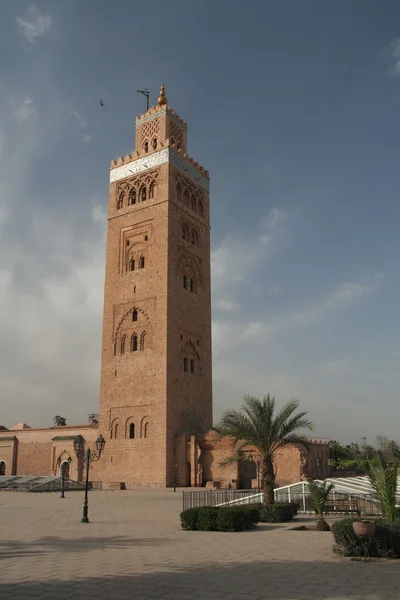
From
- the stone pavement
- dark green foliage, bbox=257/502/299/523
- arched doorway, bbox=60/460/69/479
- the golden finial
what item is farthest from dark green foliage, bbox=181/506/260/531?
the golden finial

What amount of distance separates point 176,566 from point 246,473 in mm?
22370

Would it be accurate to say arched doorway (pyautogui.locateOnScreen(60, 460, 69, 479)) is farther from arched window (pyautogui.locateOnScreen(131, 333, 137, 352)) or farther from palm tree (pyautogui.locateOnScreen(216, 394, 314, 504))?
palm tree (pyautogui.locateOnScreen(216, 394, 314, 504))

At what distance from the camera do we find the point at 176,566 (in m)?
7.66

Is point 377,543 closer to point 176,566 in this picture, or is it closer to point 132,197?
point 176,566

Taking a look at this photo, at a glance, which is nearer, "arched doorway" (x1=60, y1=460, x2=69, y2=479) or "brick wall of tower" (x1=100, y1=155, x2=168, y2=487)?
"brick wall of tower" (x1=100, y1=155, x2=168, y2=487)

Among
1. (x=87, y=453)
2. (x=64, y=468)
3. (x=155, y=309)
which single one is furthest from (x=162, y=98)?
(x=87, y=453)

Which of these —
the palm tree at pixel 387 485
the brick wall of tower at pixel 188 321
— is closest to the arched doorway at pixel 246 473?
the brick wall of tower at pixel 188 321

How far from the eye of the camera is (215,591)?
6.13m

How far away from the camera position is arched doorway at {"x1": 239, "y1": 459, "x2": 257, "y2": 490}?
93.0 ft

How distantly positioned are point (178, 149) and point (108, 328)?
13.8 meters

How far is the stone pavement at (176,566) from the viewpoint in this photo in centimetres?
609

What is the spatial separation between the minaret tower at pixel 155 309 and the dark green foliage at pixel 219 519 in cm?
1711

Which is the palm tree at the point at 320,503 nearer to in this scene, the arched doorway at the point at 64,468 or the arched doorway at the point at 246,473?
the arched doorway at the point at 246,473

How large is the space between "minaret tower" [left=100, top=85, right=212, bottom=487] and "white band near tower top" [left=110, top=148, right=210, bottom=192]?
3.2 inches
